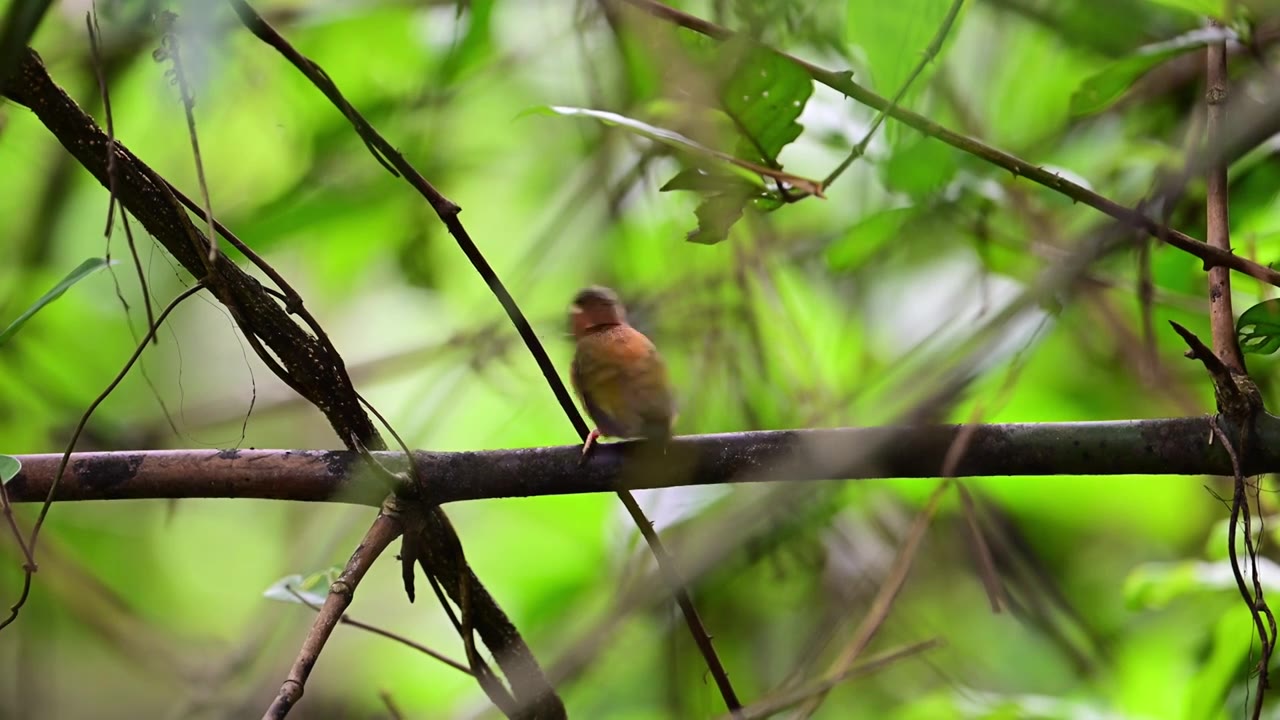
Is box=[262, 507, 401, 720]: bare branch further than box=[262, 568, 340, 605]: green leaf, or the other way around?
box=[262, 568, 340, 605]: green leaf

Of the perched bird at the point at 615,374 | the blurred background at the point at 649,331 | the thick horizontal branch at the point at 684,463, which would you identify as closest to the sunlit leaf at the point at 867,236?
the blurred background at the point at 649,331

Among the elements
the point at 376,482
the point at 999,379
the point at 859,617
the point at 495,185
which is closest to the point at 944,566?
the point at 859,617

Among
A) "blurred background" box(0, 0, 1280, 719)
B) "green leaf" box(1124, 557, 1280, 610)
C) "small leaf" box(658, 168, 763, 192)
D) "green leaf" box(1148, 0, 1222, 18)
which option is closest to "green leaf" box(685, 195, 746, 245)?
"small leaf" box(658, 168, 763, 192)

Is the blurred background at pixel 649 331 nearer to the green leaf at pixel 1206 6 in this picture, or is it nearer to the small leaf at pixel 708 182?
the green leaf at pixel 1206 6

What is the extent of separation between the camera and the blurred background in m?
1.52

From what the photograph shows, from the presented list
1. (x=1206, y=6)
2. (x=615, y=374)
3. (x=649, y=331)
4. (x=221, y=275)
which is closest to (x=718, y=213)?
(x=615, y=374)

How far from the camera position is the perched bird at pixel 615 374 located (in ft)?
3.42

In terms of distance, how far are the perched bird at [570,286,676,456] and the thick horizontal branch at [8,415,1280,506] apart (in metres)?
0.08

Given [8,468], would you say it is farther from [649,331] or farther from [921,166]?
[649,331]

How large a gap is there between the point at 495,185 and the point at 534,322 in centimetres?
50

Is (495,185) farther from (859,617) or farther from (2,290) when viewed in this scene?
(859,617)

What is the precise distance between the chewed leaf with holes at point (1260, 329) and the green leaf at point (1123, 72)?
1.09 feet

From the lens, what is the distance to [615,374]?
1113 millimetres

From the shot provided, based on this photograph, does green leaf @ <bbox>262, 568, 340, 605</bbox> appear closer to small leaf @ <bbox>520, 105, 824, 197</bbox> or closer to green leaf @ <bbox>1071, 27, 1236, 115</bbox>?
small leaf @ <bbox>520, 105, 824, 197</bbox>
